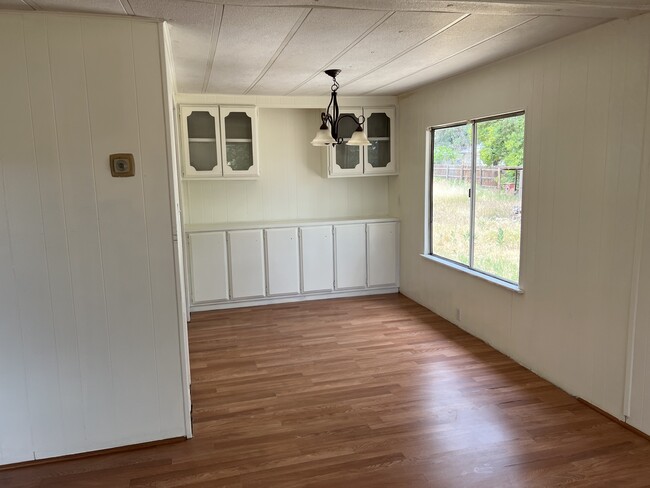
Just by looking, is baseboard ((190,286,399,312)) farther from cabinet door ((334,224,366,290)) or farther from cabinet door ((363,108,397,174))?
cabinet door ((363,108,397,174))

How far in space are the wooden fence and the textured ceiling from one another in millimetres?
825

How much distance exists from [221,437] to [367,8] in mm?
2398

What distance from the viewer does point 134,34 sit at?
2.46 meters

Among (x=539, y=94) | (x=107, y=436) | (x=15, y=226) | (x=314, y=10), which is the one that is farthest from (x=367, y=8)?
(x=107, y=436)

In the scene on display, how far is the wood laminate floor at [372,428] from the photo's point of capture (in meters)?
2.47

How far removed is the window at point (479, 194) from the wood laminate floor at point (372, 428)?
0.80 meters

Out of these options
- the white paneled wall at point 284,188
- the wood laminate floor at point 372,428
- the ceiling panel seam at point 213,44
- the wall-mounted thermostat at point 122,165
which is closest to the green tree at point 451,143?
the white paneled wall at point 284,188

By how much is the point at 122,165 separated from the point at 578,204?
2.68m

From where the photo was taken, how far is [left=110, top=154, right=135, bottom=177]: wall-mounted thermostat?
99.5 inches

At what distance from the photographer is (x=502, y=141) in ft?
12.8

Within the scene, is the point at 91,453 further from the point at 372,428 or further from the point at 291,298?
the point at 291,298

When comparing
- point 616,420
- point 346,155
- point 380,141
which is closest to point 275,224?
point 346,155

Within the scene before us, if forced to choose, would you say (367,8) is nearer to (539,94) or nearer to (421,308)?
(539,94)

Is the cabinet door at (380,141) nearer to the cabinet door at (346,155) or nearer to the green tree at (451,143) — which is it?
the cabinet door at (346,155)
